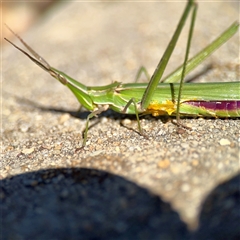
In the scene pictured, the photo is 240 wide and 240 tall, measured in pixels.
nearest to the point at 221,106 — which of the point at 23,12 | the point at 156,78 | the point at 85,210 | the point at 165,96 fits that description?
the point at 165,96

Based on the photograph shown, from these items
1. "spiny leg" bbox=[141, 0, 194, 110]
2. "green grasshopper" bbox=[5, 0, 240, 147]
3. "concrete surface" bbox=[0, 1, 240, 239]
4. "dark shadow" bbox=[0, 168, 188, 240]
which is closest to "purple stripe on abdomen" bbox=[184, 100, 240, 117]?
"green grasshopper" bbox=[5, 0, 240, 147]

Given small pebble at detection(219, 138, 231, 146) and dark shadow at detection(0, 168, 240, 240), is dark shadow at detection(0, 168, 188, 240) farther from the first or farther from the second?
small pebble at detection(219, 138, 231, 146)

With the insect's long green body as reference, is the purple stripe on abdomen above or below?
below

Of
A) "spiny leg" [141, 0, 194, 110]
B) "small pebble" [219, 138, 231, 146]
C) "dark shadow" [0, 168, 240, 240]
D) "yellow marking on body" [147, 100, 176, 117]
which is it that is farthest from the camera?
"yellow marking on body" [147, 100, 176, 117]

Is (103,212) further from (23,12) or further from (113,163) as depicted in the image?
(23,12)

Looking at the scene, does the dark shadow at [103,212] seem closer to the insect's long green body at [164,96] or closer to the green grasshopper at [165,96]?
the green grasshopper at [165,96]

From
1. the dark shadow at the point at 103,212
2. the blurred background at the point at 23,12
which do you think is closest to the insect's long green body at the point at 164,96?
the dark shadow at the point at 103,212

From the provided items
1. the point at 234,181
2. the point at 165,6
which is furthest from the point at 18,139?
the point at 165,6
